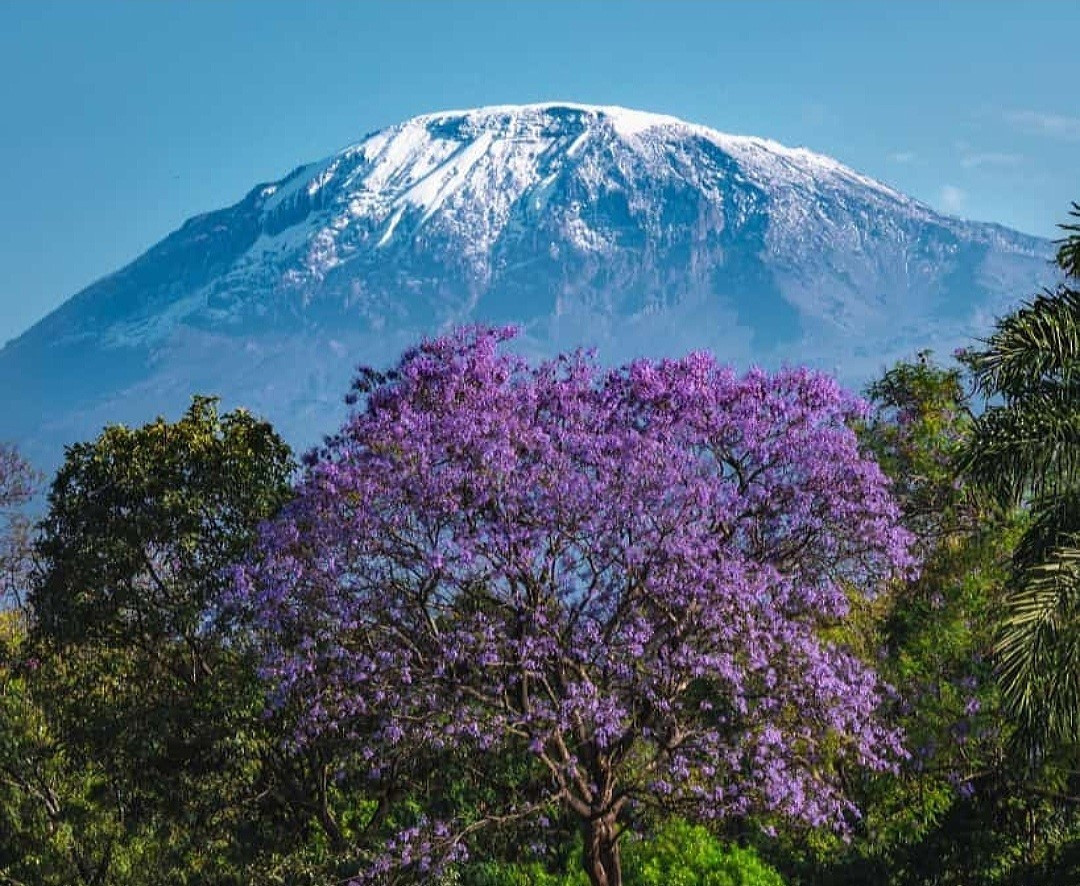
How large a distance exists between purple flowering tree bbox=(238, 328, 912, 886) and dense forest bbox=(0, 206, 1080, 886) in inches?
2.1

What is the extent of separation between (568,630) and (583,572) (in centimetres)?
74

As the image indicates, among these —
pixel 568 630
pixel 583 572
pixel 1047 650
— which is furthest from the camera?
pixel 583 572

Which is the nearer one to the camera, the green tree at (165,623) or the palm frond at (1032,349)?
the palm frond at (1032,349)

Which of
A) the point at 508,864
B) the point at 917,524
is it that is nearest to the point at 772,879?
the point at 508,864

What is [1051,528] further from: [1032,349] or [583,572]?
[583,572]

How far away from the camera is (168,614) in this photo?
20828 mm

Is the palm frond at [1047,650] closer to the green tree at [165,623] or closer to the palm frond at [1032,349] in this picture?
the palm frond at [1032,349]

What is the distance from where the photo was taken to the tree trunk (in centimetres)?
1861

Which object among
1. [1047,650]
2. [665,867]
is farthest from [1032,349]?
[665,867]

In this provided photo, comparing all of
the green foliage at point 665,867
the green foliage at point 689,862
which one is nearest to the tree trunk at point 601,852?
the green foliage at point 665,867

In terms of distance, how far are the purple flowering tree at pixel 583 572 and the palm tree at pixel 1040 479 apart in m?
2.68

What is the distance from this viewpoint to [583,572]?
17453 millimetres

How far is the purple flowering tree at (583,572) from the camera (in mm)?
16703

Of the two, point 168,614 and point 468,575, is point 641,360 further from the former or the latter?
point 168,614
